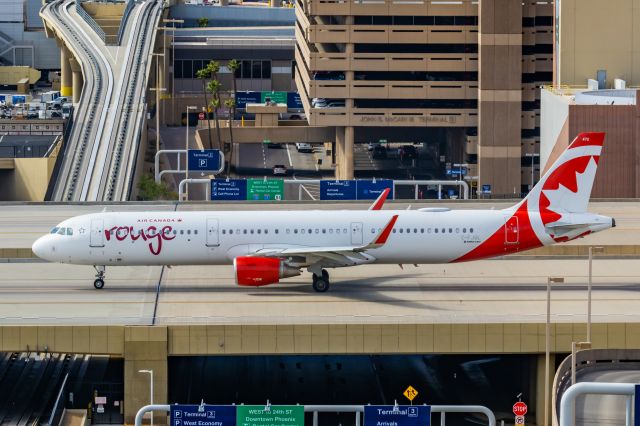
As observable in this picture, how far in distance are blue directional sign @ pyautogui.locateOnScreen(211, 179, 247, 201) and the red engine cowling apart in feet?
126

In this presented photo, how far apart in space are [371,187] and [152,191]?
40712 mm

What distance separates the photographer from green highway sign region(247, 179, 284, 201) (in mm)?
121425

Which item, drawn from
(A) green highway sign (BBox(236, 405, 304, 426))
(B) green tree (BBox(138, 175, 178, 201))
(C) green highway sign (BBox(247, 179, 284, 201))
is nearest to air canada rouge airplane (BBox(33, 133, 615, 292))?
(A) green highway sign (BBox(236, 405, 304, 426))

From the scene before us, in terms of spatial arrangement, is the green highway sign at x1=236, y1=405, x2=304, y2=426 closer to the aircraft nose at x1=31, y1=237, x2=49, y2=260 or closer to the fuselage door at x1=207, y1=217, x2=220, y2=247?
the fuselage door at x1=207, y1=217, x2=220, y2=247

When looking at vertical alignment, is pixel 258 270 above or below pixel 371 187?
below

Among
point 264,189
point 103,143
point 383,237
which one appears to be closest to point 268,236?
point 383,237

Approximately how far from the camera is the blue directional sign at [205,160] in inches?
5300

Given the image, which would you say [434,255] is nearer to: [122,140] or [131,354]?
[131,354]

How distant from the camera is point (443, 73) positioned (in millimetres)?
185500

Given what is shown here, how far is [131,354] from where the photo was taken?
7312cm

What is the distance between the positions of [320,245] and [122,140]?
93380mm

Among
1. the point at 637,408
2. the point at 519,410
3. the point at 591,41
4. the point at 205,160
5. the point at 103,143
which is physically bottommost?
the point at 519,410

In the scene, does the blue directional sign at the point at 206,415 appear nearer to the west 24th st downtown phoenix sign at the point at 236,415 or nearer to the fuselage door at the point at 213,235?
the west 24th st downtown phoenix sign at the point at 236,415

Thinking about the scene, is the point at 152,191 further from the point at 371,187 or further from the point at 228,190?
the point at 371,187
